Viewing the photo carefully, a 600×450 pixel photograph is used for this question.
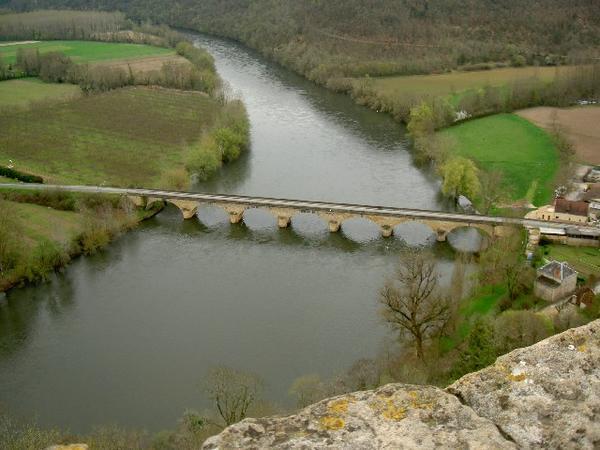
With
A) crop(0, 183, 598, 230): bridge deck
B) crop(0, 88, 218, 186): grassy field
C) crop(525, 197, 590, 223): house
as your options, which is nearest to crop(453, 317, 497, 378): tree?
crop(0, 183, 598, 230): bridge deck

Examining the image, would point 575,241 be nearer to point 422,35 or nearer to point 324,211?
point 324,211

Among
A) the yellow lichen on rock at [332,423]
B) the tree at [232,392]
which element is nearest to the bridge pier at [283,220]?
the tree at [232,392]

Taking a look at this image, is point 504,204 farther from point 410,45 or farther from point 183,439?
point 410,45

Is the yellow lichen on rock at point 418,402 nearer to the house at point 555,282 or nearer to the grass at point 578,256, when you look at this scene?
the house at point 555,282

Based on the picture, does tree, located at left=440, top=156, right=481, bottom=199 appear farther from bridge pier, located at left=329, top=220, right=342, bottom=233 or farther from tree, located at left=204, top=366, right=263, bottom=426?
tree, located at left=204, top=366, right=263, bottom=426

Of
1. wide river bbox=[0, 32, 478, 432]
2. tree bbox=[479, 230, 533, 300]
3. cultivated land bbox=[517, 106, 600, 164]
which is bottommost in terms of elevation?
wide river bbox=[0, 32, 478, 432]
